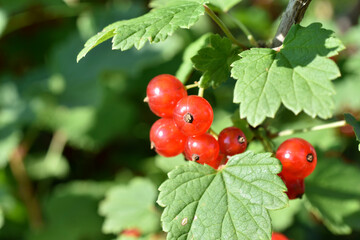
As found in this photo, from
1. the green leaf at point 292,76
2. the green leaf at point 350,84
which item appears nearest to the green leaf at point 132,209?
the green leaf at point 292,76

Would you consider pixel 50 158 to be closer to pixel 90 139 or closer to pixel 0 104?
pixel 90 139

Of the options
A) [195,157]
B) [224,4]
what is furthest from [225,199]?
[224,4]

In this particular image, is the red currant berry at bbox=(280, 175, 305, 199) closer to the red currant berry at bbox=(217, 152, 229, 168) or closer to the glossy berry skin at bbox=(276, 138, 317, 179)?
the glossy berry skin at bbox=(276, 138, 317, 179)

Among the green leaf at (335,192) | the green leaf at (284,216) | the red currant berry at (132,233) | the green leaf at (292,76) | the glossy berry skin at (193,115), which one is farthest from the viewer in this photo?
the green leaf at (284,216)

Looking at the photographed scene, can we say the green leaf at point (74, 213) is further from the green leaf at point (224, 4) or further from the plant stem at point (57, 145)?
the green leaf at point (224, 4)

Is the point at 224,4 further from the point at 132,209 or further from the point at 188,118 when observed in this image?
the point at 132,209

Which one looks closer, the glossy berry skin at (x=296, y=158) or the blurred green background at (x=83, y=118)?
the glossy berry skin at (x=296, y=158)

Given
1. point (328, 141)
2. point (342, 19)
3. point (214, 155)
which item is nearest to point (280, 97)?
point (214, 155)
